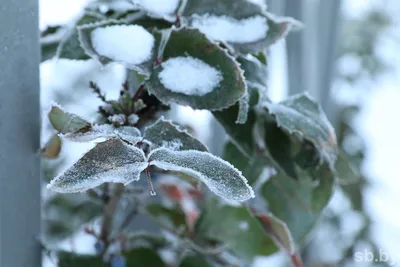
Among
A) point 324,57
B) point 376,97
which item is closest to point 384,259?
point 324,57

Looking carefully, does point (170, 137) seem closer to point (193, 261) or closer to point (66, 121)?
point (66, 121)

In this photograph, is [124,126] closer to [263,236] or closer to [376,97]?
[263,236]

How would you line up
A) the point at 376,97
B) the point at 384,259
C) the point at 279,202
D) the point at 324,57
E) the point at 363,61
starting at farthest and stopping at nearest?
the point at 376,97
the point at 363,61
the point at 324,57
the point at 384,259
the point at 279,202

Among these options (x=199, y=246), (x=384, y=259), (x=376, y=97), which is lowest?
(x=376, y=97)

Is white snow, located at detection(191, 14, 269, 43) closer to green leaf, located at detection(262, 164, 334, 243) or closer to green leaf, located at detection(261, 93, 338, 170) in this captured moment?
green leaf, located at detection(261, 93, 338, 170)

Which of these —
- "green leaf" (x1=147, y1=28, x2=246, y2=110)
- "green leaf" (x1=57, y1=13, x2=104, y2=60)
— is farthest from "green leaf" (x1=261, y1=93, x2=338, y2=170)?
"green leaf" (x1=57, y1=13, x2=104, y2=60)

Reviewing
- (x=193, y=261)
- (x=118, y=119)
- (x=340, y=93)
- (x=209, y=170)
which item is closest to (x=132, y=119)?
(x=118, y=119)

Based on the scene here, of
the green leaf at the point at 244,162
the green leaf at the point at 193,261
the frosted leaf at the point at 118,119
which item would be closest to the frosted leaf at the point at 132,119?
the frosted leaf at the point at 118,119
